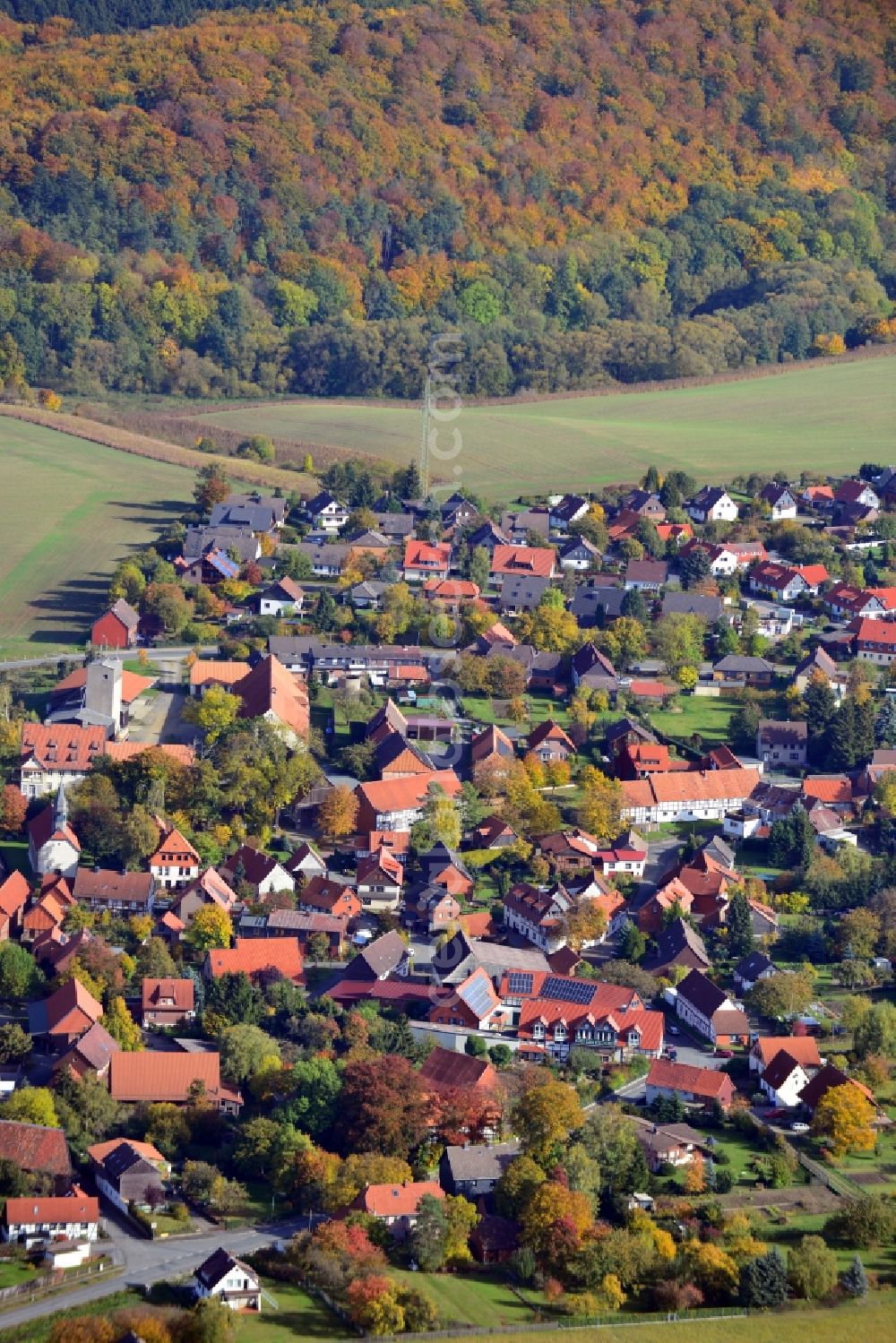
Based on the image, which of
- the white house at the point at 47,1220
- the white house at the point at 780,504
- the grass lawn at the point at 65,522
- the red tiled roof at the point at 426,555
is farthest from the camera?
the white house at the point at 780,504

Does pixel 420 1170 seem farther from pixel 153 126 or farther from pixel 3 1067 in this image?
pixel 153 126

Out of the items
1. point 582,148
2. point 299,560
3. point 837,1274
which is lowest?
point 837,1274

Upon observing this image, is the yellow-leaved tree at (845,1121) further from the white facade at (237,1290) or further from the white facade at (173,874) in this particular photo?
the white facade at (173,874)

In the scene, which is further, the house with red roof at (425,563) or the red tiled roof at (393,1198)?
the house with red roof at (425,563)

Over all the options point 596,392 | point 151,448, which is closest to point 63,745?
point 151,448

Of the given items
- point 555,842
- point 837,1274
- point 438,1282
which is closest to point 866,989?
point 555,842

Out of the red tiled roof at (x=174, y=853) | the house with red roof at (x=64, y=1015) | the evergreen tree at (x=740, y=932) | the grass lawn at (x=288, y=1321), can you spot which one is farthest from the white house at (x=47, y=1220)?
the evergreen tree at (x=740, y=932)

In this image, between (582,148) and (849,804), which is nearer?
(849,804)

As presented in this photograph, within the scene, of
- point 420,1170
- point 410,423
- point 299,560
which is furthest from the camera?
point 410,423
